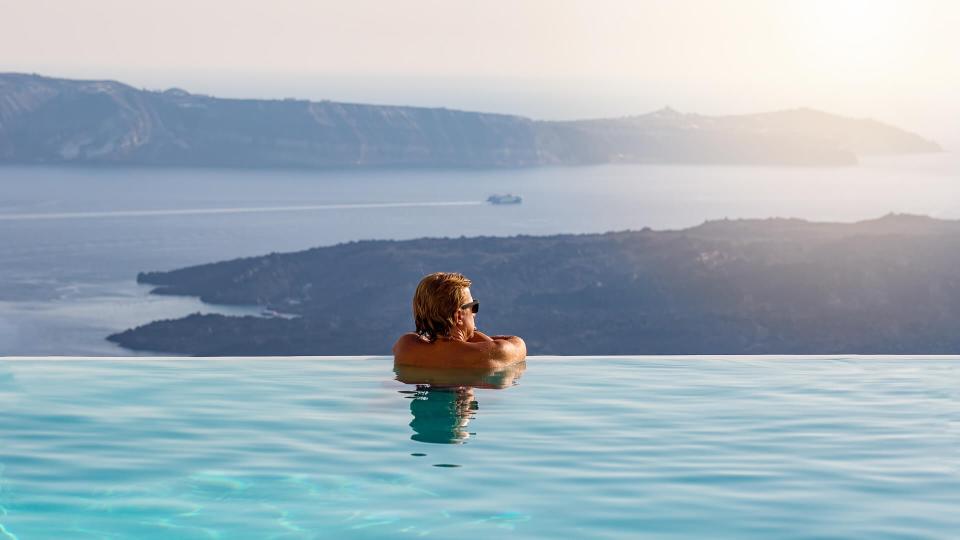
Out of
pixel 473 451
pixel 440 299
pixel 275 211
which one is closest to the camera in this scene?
pixel 473 451

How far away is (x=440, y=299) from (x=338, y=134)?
185002 millimetres

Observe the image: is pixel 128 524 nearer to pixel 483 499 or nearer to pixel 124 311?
pixel 483 499

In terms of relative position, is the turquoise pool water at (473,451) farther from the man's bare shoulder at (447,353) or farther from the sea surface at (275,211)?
the sea surface at (275,211)

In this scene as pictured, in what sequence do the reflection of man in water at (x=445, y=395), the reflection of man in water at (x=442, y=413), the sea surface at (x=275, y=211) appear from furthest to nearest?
the sea surface at (x=275, y=211) < the reflection of man in water at (x=445, y=395) < the reflection of man in water at (x=442, y=413)

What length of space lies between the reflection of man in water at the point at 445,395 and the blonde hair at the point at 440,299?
362 mm

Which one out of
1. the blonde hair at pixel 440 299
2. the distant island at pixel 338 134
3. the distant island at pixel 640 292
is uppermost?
the distant island at pixel 338 134

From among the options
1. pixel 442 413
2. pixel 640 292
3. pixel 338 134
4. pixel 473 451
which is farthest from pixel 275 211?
pixel 473 451

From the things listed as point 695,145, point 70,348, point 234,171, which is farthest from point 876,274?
point 234,171

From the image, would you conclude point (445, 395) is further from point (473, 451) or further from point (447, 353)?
point (473, 451)

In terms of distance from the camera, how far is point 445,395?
302 inches

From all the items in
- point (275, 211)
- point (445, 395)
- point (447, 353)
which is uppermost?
point (275, 211)

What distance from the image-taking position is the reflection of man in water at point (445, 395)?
6887 mm

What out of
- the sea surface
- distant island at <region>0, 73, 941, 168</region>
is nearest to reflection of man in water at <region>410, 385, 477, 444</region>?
the sea surface

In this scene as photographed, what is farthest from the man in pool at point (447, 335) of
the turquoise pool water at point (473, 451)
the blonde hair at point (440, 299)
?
the turquoise pool water at point (473, 451)
